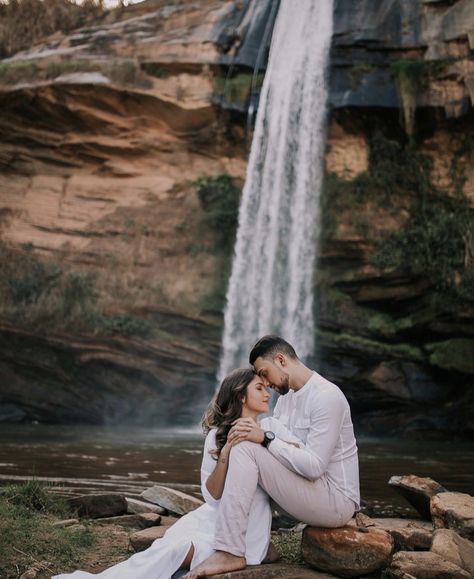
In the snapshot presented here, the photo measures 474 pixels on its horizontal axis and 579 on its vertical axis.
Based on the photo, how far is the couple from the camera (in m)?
3.83

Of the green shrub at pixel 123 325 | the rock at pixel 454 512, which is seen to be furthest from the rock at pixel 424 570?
the green shrub at pixel 123 325

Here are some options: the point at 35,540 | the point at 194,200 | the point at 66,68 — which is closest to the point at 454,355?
the point at 194,200

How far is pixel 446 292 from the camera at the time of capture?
18266 mm

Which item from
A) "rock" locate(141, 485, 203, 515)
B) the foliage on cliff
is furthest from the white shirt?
the foliage on cliff

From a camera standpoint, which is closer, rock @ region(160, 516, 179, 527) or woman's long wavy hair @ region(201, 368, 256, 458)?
woman's long wavy hair @ region(201, 368, 256, 458)

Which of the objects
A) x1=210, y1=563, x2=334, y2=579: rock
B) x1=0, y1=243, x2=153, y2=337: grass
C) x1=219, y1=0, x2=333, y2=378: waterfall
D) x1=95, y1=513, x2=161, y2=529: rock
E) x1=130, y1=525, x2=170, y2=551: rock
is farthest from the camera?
x1=0, y1=243, x2=153, y2=337: grass

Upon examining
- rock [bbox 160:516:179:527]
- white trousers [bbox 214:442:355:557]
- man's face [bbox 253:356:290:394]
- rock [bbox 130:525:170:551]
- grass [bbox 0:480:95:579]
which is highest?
man's face [bbox 253:356:290:394]

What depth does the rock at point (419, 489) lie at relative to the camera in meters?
5.88

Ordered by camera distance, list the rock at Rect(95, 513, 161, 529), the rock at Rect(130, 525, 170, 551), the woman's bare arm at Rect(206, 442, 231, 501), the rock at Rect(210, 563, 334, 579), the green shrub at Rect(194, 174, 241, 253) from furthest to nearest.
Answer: the green shrub at Rect(194, 174, 241, 253), the rock at Rect(95, 513, 161, 529), the rock at Rect(130, 525, 170, 551), the woman's bare arm at Rect(206, 442, 231, 501), the rock at Rect(210, 563, 334, 579)

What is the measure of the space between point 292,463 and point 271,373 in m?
0.54

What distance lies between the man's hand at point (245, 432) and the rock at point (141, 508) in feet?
7.44

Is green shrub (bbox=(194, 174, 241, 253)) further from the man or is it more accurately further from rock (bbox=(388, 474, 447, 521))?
the man

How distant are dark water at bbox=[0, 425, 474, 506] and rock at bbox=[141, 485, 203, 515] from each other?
2085 millimetres

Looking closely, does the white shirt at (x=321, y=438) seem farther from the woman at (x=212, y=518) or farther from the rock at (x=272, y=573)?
the rock at (x=272, y=573)
